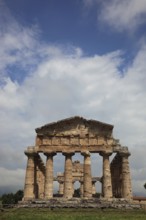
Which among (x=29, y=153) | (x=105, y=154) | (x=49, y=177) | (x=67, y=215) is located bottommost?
(x=67, y=215)

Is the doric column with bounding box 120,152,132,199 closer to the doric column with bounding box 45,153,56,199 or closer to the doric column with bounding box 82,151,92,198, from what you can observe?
the doric column with bounding box 82,151,92,198

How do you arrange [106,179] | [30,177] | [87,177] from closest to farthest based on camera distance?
1. [106,179]
2. [87,177]
3. [30,177]

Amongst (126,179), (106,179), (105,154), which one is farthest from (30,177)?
(126,179)

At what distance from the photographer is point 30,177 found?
42562 millimetres

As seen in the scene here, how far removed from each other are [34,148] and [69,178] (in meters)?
6.30

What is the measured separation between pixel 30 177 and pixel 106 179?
33.4 feet

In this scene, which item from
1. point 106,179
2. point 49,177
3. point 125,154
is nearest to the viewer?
point 106,179

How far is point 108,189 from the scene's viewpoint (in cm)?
4122

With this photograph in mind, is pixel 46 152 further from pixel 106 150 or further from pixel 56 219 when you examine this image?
pixel 56 219

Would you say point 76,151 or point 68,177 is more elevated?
point 76,151

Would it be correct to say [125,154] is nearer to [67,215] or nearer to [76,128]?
[76,128]

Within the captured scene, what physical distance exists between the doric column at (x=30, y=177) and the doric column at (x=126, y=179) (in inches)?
474

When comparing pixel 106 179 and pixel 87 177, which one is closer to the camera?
pixel 106 179

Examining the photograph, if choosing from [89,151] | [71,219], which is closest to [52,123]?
[89,151]
